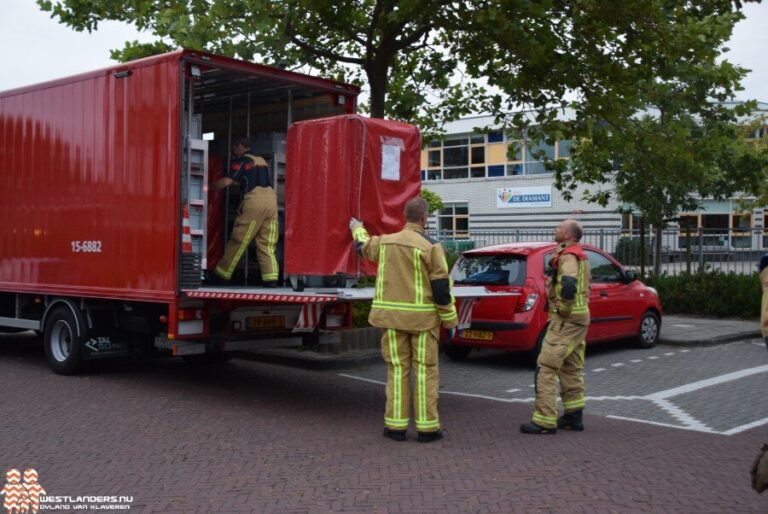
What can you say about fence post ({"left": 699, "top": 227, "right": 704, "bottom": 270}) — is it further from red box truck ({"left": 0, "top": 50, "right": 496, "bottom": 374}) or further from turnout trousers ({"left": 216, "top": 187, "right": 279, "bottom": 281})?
turnout trousers ({"left": 216, "top": 187, "right": 279, "bottom": 281})

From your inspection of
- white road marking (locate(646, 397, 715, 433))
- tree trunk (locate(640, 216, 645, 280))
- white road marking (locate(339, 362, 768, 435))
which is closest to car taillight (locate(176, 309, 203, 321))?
white road marking (locate(339, 362, 768, 435))

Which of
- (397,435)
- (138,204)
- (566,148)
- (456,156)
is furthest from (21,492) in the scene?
(456,156)

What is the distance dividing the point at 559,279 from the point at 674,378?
380 centimetres

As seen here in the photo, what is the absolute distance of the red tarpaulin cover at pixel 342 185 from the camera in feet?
25.0

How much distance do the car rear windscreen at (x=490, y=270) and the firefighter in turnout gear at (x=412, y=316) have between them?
394 cm

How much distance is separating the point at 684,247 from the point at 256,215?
1085 centimetres

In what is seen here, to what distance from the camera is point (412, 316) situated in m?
6.83

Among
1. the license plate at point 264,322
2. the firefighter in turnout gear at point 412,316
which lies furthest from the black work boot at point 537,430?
the license plate at point 264,322

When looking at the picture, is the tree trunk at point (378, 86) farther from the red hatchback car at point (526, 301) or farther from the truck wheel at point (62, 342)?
the truck wheel at point (62, 342)

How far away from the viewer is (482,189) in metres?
44.6

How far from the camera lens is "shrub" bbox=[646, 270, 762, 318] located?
16.1 meters

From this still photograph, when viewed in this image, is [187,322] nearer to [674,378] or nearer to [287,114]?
[287,114]

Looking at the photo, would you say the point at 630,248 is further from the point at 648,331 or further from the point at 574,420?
the point at 574,420

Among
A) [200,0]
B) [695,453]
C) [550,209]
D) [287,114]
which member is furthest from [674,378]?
[550,209]
